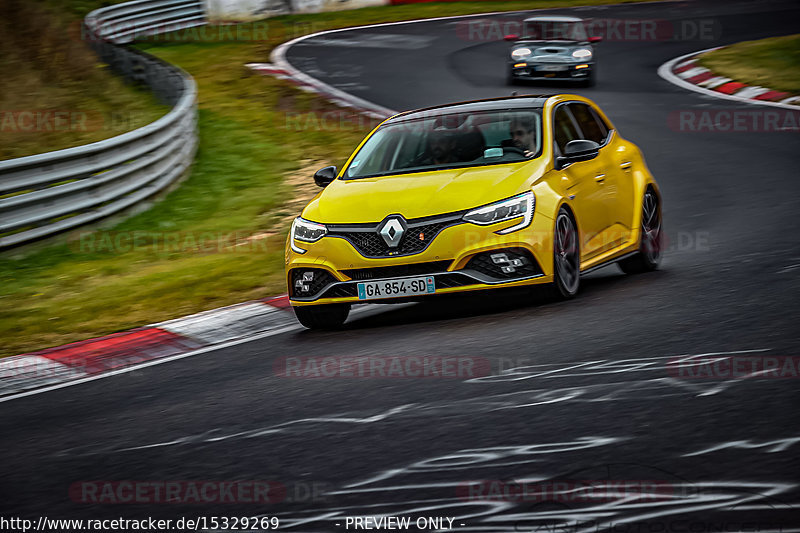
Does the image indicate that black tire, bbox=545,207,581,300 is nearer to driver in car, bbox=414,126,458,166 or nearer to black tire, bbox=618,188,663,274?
driver in car, bbox=414,126,458,166

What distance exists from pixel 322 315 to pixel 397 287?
970 millimetres

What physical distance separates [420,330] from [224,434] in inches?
106

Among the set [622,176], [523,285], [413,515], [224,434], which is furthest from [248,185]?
[413,515]

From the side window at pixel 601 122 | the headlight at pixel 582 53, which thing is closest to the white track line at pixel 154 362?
the side window at pixel 601 122

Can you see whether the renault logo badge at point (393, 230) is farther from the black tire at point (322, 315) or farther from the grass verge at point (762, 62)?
the grass verge at point (762, 62)

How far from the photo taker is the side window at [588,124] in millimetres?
10055

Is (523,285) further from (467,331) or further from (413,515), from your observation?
(413,515)

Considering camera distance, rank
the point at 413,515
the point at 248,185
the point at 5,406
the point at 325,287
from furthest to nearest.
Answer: the point at 248,185 → the point at 325,287 → the point at 5,406 → the point at 413,515

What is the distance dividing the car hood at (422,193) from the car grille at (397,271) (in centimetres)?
35

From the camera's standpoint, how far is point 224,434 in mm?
5902

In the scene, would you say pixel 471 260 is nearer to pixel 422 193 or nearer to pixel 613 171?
pixel 422 193

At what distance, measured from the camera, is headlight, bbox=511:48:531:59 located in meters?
24.9

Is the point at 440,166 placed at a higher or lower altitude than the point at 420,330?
higher

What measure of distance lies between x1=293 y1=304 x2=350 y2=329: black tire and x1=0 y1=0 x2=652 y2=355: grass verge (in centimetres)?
144
